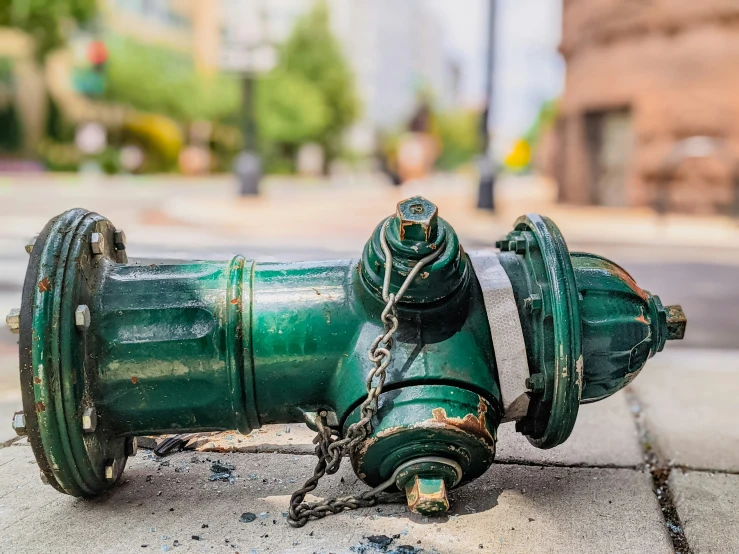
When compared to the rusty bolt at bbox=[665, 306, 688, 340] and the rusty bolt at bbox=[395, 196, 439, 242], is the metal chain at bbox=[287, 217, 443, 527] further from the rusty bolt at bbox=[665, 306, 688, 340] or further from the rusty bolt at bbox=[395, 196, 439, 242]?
the rusty bolt at bbox=[665, 306, 688, 340]

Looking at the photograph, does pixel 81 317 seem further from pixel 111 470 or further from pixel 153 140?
pixel 153 140

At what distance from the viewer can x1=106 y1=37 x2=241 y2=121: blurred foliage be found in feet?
113

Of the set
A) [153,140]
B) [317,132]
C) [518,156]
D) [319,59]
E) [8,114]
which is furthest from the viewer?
[317,132]

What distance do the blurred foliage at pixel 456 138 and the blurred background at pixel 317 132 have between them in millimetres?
51412

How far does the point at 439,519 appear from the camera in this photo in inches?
72.6

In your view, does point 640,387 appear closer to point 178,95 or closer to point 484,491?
point 484,491

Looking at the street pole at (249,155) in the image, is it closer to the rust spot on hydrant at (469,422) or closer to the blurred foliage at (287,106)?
the rust spot on hydrant at (469,422)

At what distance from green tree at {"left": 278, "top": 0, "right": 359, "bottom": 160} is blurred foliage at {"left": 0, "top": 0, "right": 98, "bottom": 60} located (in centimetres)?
1389

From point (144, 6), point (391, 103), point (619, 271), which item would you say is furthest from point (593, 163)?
point (391, 103)

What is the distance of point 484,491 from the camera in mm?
2031

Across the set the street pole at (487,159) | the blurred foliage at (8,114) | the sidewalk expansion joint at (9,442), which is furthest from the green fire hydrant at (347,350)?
the blurred foliage at (8,114)

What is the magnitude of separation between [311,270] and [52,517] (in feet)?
2.95

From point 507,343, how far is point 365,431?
418 millimetres

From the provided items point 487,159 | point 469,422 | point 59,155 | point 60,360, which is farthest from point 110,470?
point 59,155
